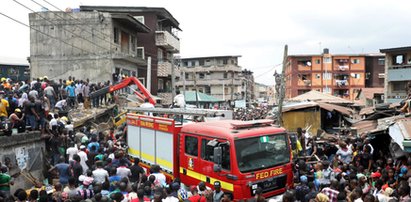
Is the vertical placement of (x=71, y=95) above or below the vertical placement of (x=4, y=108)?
above

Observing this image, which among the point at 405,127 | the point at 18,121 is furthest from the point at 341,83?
the point at 18,121

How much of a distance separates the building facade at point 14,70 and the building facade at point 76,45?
1460cm

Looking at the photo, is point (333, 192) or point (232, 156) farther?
point (232, 156)

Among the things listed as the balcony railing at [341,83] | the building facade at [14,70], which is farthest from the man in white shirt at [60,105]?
the balcony railing at [341,83]

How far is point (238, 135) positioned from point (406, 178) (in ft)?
14.2

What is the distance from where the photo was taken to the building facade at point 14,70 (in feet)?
135

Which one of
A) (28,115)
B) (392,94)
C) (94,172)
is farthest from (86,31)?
(392,94)

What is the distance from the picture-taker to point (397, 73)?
128 ft

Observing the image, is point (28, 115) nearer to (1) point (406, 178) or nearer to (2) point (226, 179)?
(2) point (226, 179)

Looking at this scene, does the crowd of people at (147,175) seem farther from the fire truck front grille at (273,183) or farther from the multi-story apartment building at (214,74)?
the multi-story apartment building at (214,74)

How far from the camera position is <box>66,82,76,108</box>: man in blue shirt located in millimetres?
19781

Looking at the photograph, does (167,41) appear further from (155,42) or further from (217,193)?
(217,193)

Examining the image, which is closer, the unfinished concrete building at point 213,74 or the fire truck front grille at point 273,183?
the fire truck front grille at point 273,183

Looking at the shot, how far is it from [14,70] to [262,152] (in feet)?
138
